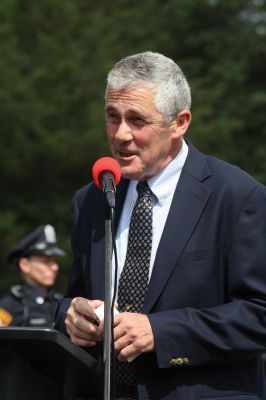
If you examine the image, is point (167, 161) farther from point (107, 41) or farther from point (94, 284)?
point (107, 41)

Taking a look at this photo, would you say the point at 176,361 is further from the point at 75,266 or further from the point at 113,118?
the point at 113,118

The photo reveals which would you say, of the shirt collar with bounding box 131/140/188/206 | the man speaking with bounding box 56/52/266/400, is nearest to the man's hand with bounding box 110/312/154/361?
the man speaking with bounding box 56/52/266/400

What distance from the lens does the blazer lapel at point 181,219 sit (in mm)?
3877

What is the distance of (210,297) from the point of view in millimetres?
3875

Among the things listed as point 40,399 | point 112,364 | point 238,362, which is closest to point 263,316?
point 238,362

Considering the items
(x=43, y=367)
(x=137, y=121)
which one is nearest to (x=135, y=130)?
(x=137, y=121)

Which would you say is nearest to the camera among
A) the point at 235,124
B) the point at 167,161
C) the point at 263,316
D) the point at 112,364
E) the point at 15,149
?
the point at 112,364

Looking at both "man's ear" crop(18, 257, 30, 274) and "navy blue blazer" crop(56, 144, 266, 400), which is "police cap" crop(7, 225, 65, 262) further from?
"navy blue blazer" crop(56, 144, 266, 400)

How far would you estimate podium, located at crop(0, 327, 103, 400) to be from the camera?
3.38m

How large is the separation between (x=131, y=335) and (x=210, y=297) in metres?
0.36

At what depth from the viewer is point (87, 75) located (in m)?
20.6

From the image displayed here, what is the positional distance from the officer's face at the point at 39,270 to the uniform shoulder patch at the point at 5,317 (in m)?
0.73

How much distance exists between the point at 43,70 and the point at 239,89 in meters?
5.80

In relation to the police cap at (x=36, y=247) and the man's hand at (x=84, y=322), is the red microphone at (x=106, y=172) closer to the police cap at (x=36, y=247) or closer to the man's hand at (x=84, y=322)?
the man's hand at (x=84, y=322)
